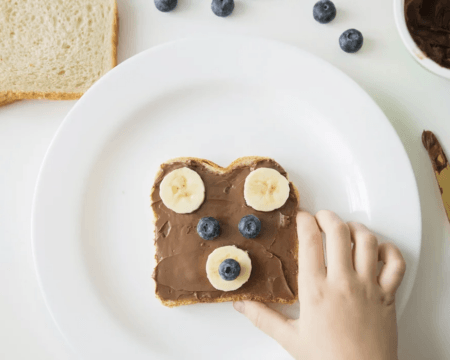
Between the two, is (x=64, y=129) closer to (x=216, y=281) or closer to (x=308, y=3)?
(x=216, y=281)

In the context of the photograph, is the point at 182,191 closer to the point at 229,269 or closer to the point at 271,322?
the point at 229,269

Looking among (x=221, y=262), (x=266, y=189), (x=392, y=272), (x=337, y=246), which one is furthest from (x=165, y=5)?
(x=392, y=272)

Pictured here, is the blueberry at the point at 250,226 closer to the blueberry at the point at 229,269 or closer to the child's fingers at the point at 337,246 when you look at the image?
the blueberry at the point at 229,269

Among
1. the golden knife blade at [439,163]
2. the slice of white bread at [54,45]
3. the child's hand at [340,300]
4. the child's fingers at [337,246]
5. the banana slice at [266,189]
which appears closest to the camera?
the child's hand at [340,300]

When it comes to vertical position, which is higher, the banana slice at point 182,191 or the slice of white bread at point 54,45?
the slice of white bread at point 54,45

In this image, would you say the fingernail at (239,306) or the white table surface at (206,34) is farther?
the white table surface at (206,34)

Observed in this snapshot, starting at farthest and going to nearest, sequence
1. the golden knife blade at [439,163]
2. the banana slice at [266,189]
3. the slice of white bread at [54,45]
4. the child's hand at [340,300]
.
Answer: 1. the slice of white bread at [54,45]
2. the golden knife blade at [439,163]
3. the banana slice at [266,189]
4. the child's hand at [340,300]

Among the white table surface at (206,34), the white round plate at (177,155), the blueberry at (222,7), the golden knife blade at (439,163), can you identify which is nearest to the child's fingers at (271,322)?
the white round plate at (177,155)

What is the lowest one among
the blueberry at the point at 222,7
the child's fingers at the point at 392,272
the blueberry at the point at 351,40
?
the child's fingers at the point at 392,272
